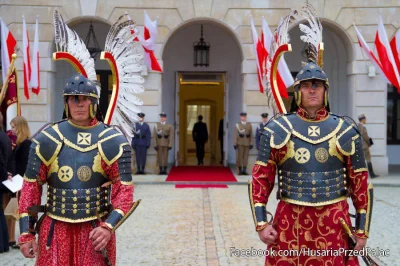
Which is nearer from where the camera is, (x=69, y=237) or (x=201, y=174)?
(x=69, y=237)

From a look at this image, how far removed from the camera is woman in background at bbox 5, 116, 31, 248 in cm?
776

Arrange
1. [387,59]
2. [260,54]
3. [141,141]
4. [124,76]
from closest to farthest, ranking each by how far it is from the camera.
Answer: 1. [124,76]
2. [387,59]
3. [260,54]
4. [141,141]

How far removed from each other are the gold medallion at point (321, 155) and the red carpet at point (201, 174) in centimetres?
1208

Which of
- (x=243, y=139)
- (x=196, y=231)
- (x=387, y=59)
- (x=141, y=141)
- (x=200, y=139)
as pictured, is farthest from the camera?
(x=200, y=139)

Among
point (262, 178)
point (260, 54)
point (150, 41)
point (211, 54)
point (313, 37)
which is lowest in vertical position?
point (262, 178)

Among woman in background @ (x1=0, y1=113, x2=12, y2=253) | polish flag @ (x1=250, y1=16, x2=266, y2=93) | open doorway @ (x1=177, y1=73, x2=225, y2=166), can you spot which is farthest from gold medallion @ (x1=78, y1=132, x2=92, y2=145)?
open doorway @ (x1=177, y1=73, x2=225, y2=166)

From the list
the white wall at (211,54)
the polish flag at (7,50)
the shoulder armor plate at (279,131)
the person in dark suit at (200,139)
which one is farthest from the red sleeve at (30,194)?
the person in dark suit at (200,139)

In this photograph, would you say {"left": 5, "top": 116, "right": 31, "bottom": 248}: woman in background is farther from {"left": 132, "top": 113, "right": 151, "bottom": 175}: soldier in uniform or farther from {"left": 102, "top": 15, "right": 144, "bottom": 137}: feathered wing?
Answer: {"left": 132, "top": 113, "right": 151, "bottom": 175}: soldier in uniform

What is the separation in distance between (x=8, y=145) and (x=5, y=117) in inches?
132

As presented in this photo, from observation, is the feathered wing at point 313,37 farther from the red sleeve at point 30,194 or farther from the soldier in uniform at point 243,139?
the soldier in uniform at point 243,139

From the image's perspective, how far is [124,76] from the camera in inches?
232

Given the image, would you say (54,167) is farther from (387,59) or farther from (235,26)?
(235,26)

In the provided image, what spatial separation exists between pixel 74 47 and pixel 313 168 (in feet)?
9.64

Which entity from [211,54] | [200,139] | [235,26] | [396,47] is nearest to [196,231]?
[396,47]
